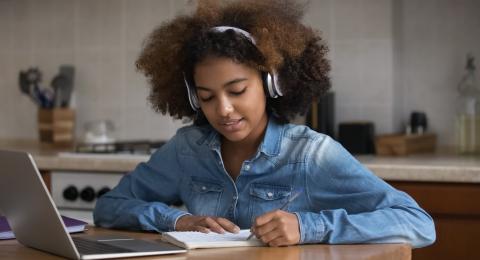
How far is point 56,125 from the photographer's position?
3.59m

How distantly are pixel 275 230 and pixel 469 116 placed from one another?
1.68 meters

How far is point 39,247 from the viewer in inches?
62.2

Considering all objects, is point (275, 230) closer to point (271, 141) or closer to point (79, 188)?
point (271, 141)

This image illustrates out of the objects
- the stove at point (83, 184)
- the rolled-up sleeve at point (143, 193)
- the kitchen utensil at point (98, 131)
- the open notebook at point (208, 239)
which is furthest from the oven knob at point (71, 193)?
the open notebook at point (208, 239)

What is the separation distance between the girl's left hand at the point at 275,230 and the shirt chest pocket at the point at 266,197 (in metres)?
0.25

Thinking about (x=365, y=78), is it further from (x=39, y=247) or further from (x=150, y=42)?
(x=39, y=247)

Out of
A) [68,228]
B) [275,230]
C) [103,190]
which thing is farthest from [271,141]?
[103,190]

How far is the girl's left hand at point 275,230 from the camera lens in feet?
5.12

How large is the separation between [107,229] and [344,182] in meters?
0.53

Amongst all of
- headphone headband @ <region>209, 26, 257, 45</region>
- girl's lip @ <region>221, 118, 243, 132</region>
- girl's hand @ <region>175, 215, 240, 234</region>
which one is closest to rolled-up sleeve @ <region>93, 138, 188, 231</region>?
girl's hand @ <region>175, 215, 240, 234</region>

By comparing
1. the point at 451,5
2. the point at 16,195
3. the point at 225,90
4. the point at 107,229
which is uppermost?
the point at 451,5

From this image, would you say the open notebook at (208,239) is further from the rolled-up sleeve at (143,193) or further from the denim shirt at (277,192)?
the rolled-up sleeve at (143,193)

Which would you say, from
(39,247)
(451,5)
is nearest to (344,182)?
(39,247)

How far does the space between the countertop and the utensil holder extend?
2.6 inches
